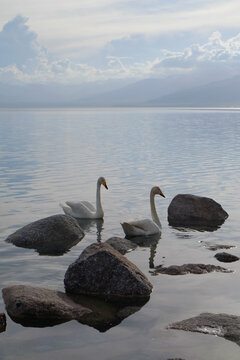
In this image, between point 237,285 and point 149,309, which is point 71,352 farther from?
point 237,285

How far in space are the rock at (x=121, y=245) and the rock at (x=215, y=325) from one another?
4.80m

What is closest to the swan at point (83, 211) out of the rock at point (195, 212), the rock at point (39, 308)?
the rock at point (195, 212)

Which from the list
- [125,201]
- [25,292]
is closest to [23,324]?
[25,292]

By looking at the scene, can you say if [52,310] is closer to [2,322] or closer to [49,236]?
[2,322]

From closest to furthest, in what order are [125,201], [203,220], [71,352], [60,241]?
[71,352] → [60,241] → [203,220] → [125,201]

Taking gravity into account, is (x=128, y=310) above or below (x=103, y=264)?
below

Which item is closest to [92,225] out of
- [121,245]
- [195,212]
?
[195,212]

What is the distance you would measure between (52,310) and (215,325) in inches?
111

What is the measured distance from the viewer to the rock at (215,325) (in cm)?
877

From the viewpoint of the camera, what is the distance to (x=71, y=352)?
8.38 metres

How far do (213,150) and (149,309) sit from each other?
1412 inches

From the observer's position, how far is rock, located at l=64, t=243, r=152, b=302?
420 inches

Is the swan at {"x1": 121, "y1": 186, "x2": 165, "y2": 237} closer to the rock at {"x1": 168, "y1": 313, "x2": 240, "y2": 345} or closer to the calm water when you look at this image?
the calm water

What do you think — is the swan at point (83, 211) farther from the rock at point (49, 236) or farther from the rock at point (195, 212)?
the rock at point (49, 236)
